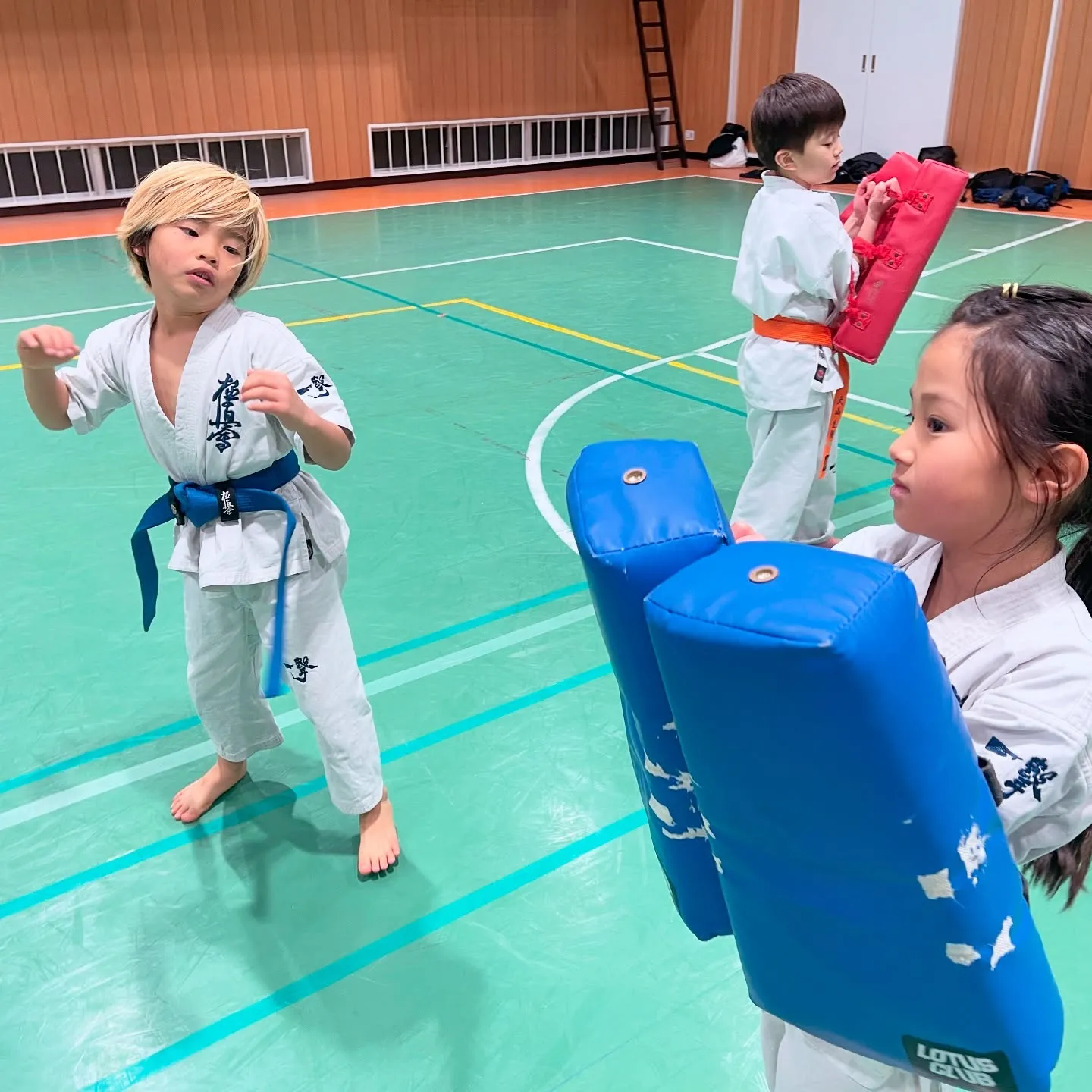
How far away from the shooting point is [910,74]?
40.7 feet

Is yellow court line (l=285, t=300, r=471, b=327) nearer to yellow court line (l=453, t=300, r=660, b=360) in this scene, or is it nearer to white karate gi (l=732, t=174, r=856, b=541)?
yellow court line (l=453, t=300, r=660, b=360)

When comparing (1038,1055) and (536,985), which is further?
(536,985)

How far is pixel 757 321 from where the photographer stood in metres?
3.41

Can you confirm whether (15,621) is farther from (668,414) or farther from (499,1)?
(499,1)

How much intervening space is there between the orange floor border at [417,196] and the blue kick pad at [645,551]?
31.7 ft

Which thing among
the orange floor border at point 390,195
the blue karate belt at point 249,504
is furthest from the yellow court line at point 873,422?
the orange floor border at point 390,195

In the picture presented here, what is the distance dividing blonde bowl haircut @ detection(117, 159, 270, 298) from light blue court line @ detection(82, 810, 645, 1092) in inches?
53.5

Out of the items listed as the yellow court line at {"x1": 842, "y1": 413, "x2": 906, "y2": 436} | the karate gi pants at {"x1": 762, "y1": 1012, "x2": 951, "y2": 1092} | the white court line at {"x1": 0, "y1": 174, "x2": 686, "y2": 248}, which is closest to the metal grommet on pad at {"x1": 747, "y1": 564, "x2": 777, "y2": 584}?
the karate gi pants at {"x1": 762, "y1": 1012, "x2": 951, "y2": 1092}

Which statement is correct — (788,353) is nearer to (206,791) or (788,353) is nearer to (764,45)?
(206,791)

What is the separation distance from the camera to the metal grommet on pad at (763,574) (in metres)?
0.78

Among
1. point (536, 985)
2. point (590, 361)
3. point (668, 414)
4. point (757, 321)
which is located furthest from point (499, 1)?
point (536, 985)

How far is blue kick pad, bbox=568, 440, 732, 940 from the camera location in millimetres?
896

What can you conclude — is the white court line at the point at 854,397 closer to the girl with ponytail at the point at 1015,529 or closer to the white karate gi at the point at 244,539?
Answer: the white karate gi at the point at 244,539

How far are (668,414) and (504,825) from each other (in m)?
2.98
